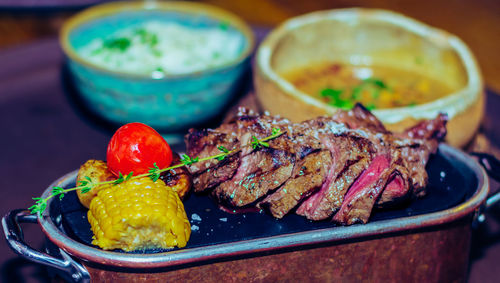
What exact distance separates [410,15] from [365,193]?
11.9ft

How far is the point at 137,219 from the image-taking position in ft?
4.43

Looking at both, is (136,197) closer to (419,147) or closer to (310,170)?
(310,170)

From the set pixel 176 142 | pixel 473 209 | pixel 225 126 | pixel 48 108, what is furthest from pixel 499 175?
pixel 48 108

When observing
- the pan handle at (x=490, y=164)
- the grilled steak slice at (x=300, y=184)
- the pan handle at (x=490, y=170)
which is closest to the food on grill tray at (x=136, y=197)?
the grilled steak slice at (x=300, y=184)

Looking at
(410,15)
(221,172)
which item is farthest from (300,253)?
(410,15)

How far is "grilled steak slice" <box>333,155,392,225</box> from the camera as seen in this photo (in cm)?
149

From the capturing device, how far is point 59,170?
240 centimetres

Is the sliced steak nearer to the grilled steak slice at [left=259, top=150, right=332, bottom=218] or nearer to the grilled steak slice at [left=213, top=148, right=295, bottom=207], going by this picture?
the grilled steak slice at [left=259, top=150, right=332, bottom=218]

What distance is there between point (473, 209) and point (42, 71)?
8.18 feet

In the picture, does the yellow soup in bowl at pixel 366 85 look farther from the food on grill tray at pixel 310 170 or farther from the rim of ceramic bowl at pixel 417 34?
the food on grill tray at pixel 310 170

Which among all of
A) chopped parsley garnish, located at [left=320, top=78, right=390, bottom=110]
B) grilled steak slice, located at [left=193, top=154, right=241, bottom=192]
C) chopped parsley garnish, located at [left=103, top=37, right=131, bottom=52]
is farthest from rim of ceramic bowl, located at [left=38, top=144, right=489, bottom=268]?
chopped parsley garnish, located at [left=103, top=37, right=131, bottom=52]

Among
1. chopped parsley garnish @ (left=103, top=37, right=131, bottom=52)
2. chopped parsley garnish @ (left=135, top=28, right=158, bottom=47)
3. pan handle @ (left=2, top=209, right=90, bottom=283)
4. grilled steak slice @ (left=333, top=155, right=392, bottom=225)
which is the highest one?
grilled steak slice @ (left=333, top=155, right=392, bottom=225)

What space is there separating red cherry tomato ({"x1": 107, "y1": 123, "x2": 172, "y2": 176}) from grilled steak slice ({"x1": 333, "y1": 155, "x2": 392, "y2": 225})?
0.58 meters

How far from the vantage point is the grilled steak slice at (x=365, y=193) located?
4.88 ft
